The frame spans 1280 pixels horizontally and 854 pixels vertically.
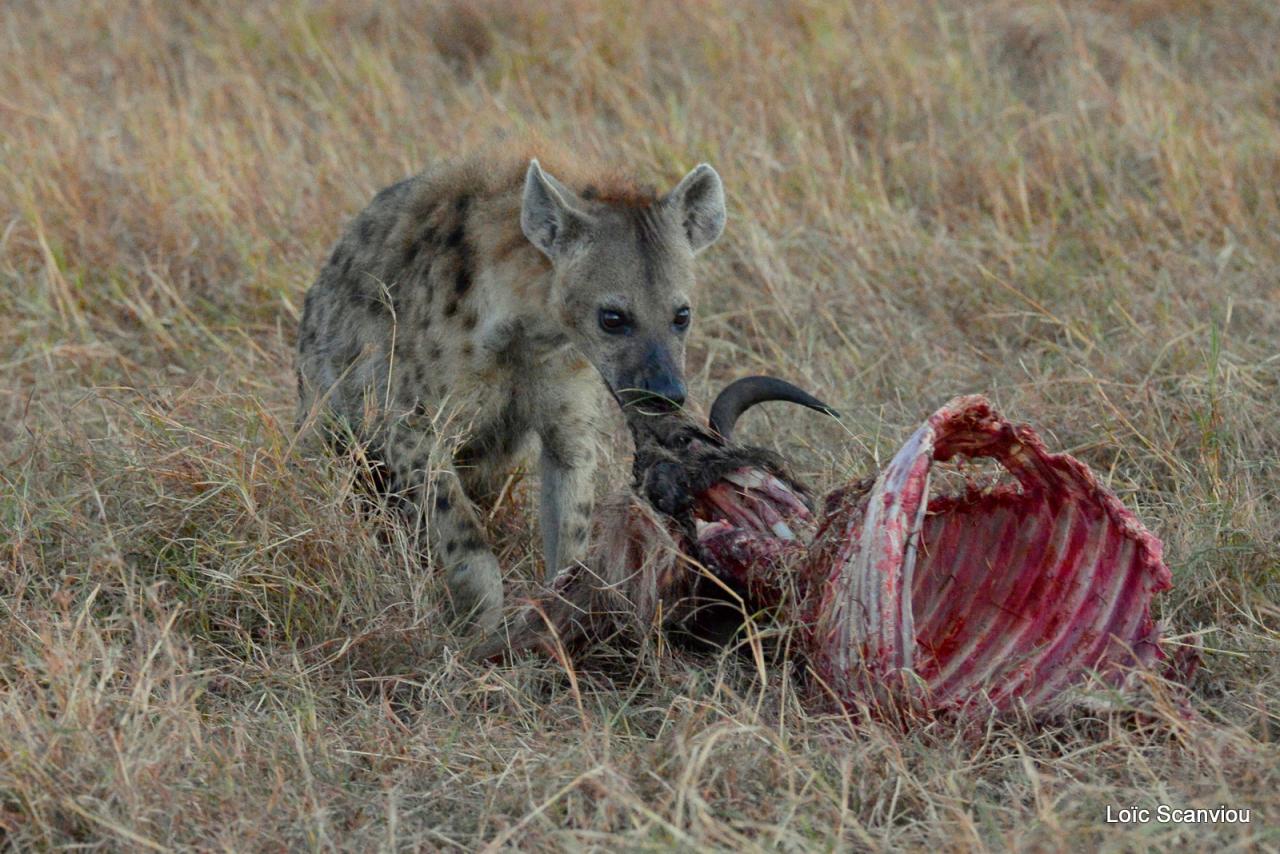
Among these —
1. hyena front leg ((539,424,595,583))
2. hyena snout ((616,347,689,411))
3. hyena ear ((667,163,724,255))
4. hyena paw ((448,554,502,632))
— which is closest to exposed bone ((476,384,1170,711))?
hyena snout ((616,347,689,411))

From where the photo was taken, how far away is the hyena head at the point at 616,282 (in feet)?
11.7

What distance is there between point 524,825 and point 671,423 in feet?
3.22

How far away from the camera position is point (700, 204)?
3.87 m

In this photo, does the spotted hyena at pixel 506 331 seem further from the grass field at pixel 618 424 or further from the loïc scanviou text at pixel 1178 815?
the loïc scanviou text at pixel 1178 815

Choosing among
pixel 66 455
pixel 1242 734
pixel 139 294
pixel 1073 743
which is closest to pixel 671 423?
pixel 1073 743

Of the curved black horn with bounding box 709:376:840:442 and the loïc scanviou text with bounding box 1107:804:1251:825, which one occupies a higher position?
the curved black horn with bounding box 709:376:840:442

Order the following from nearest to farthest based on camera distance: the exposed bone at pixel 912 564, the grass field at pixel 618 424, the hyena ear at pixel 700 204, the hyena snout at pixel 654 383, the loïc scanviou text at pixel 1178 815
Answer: the loïc scanviou text at pixel 1178 815, the grass field at pixel 618 424, the exposed bone at pixel 912 564, the hyena snout at pixel 654 383, the hyena ear at pixel 700 204

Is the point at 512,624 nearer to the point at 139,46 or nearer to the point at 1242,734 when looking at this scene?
the point at 1242,734

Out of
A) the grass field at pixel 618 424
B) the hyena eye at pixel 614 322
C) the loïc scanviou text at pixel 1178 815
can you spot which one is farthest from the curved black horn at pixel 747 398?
the loïc scanviou text at pixel 1178 815

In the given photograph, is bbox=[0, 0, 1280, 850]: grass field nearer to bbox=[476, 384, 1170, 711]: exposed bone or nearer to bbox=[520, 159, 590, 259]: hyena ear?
bbox=[476, 384, 1170, 711]: exposed bone

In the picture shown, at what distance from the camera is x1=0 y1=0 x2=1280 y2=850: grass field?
2688mm

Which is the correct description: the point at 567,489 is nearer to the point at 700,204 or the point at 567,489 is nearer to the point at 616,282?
the point at 616,282

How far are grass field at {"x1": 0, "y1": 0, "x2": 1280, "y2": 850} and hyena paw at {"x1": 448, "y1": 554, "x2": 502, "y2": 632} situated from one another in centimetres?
6

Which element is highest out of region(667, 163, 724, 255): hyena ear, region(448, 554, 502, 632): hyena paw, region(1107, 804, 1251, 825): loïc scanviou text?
region(667, 163, 724, 255): hyena ear
